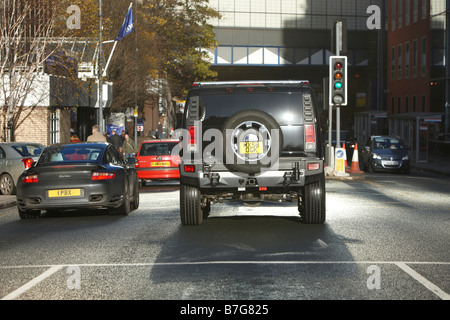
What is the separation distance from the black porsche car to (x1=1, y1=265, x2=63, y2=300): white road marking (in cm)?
552

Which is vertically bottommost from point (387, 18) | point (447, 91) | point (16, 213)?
point (16, 213)

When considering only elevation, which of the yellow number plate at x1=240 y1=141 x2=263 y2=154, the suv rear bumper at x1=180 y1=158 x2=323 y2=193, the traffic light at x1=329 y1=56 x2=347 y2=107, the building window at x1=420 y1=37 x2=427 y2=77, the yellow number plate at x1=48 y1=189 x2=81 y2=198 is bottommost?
the yellow number plate at x1=48 y1=189 x2=81 y2=198

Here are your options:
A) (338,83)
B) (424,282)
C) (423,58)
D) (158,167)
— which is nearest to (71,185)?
(424,282)

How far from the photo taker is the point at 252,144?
1204 cm

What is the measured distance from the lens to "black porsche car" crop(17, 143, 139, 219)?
574 inches

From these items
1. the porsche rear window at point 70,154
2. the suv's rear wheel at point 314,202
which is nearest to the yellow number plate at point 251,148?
the suv's rear wheel at point 314,202

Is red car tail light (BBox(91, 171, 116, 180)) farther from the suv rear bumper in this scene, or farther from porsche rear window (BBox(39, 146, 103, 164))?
the suv rear bumper

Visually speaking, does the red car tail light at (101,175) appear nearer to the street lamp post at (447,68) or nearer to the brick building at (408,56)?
the street lamp post at (447,68)

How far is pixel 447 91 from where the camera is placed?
53.3 m

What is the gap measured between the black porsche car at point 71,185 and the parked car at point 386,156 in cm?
2063

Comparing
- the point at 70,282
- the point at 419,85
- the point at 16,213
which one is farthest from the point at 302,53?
the point at 70,282

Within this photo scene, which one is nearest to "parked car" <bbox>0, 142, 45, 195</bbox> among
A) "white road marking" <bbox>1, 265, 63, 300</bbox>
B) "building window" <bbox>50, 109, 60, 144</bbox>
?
"white road marking" <bbox>1, 265, 63, 300</bbox>

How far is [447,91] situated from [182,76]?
17362 millimetres
